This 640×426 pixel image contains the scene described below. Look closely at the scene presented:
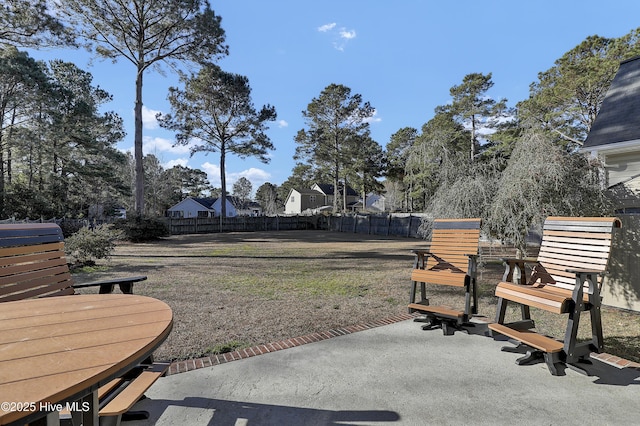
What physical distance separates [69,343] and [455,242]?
3.62 metres

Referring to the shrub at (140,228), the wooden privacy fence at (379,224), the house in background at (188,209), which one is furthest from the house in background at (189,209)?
the shrub at (140,228)

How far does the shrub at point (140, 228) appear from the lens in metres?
15.9

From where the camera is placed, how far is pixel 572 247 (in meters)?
3.08

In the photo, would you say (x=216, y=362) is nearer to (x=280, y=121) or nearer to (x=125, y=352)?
(x=125, y=352)

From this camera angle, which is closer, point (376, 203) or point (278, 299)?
point (278, 299)

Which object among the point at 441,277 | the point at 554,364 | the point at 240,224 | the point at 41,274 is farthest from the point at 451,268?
the point at 240,224

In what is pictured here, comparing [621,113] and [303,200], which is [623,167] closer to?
[621,113]

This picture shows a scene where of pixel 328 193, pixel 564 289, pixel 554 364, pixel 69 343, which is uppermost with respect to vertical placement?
pixel 328 193

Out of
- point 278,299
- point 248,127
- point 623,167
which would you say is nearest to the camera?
point 278,299

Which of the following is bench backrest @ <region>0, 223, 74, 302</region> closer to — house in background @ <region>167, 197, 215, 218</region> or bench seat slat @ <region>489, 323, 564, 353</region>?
bench seat slat @ <region>489, 323, 564, 353</region>

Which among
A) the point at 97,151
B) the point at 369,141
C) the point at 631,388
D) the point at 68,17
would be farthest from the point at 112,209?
the point at 631,388

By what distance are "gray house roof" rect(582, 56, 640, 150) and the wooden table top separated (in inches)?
286

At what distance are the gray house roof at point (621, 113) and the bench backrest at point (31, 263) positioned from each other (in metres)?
7.78

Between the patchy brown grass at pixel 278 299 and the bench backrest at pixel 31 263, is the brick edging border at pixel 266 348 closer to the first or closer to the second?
the patchy brown grass at pixel 278 299
